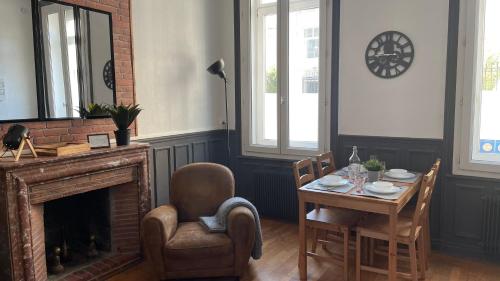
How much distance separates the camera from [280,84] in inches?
166

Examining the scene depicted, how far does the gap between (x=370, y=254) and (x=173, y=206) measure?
1715 millimetres

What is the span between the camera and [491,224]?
321cm

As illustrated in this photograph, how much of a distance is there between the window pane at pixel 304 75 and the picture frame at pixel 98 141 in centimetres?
203

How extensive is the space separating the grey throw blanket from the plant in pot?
931mm

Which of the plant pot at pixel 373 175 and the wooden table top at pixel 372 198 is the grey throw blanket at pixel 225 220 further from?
the plant pot at pixel 373 175

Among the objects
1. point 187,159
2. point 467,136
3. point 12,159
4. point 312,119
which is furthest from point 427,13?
point 12,159

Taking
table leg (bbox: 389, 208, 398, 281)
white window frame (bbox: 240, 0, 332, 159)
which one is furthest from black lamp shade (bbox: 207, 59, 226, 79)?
table leg (bbox: 389, 208, 398, 281)

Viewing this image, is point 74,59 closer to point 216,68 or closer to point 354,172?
point 216,68

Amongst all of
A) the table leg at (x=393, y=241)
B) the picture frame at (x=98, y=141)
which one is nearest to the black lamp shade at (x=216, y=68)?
the picture frame at (x=98, y=141)

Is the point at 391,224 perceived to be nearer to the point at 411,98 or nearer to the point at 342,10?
the point at 411,98

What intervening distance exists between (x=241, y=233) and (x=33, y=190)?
1.46m

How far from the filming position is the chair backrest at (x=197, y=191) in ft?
10.8

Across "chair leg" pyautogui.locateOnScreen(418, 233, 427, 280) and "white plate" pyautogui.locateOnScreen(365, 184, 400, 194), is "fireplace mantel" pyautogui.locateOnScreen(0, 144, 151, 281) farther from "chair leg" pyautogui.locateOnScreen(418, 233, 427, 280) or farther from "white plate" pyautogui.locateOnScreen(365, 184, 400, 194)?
"chair leg" pyautogui.locateOnScreen(418, 233, 427, 280)

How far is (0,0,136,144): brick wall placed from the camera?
2.96 meters
